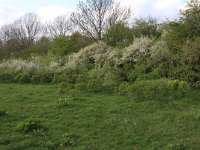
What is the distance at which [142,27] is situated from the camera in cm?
2155

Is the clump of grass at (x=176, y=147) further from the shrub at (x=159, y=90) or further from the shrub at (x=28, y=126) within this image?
the shrub at (x=159, y=90)

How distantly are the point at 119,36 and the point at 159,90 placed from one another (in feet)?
38.3

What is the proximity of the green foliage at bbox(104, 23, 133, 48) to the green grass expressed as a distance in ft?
31.1

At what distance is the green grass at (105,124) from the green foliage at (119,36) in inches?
373

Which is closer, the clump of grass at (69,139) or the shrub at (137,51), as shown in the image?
the clump of grass at (69,139)

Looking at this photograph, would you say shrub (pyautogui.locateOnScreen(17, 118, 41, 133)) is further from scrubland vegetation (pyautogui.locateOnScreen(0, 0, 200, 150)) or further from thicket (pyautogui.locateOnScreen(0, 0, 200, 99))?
thicket (pyautogui.locateOnScreen(0, 0, 200, 99))

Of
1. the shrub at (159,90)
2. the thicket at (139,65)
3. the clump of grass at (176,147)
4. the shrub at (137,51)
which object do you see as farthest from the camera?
the shrub at (137,51)

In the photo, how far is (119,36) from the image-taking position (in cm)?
2350

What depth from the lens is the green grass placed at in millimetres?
7809

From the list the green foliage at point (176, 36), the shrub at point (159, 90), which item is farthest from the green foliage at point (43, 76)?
the shrub at point (159, 90)

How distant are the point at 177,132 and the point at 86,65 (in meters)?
13.0

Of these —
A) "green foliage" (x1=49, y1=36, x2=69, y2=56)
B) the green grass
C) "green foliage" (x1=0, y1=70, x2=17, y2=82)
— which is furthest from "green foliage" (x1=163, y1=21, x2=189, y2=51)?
"green foliage" (x1=49, y1=36, x2=69, y2=56)

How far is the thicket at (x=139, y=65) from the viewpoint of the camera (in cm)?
1326

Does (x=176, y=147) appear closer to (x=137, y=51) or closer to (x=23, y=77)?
(x=137, y=51)
